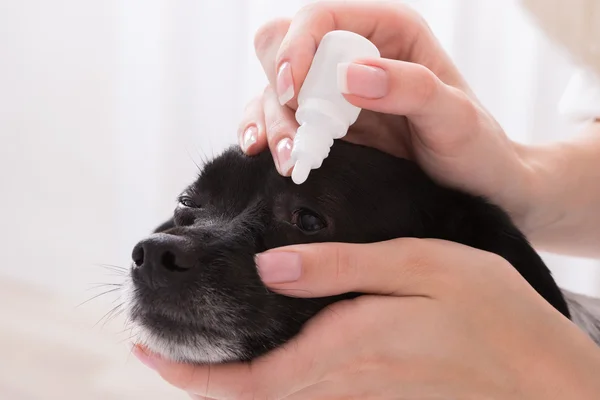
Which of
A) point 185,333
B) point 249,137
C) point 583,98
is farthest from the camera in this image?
point 583,98

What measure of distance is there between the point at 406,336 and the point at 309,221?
26 cm

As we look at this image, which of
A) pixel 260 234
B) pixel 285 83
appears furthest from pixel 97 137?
pixel 285 83

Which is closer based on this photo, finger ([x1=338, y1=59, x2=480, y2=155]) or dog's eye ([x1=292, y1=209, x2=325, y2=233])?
finger ([x1=338, y1=59, x2=480, y2=155])

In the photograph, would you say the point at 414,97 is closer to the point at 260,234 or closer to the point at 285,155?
the point at 285,155

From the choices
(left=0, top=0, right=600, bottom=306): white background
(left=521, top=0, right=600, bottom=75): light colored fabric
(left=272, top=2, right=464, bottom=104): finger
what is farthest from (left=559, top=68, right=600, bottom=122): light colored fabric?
(left=272, top=2, right=464, bottom=104): finger

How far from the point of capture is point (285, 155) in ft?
3.92

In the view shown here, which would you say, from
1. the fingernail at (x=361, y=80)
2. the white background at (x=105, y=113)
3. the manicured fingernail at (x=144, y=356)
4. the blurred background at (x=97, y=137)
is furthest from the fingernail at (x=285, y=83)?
the white background at (x=105, y=113)

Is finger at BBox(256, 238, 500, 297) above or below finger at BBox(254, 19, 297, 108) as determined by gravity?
below

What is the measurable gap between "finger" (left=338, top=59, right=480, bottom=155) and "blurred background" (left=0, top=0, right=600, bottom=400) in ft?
3.42

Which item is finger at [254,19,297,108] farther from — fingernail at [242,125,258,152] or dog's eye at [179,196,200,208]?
dog's eye at [179,196,200,208]

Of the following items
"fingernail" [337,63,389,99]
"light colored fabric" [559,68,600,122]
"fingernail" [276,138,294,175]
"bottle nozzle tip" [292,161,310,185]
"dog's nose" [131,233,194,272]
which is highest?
"fingernail" [337,63,389,99]

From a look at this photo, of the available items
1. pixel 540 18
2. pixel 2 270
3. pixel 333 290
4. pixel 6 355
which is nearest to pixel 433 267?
pixel 333 290

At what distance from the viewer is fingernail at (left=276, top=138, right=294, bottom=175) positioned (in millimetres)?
1186

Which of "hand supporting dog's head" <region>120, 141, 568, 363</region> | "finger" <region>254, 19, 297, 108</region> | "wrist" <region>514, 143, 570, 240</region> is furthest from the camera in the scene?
"wrist" <region>514, 143, 570, 240</region>
